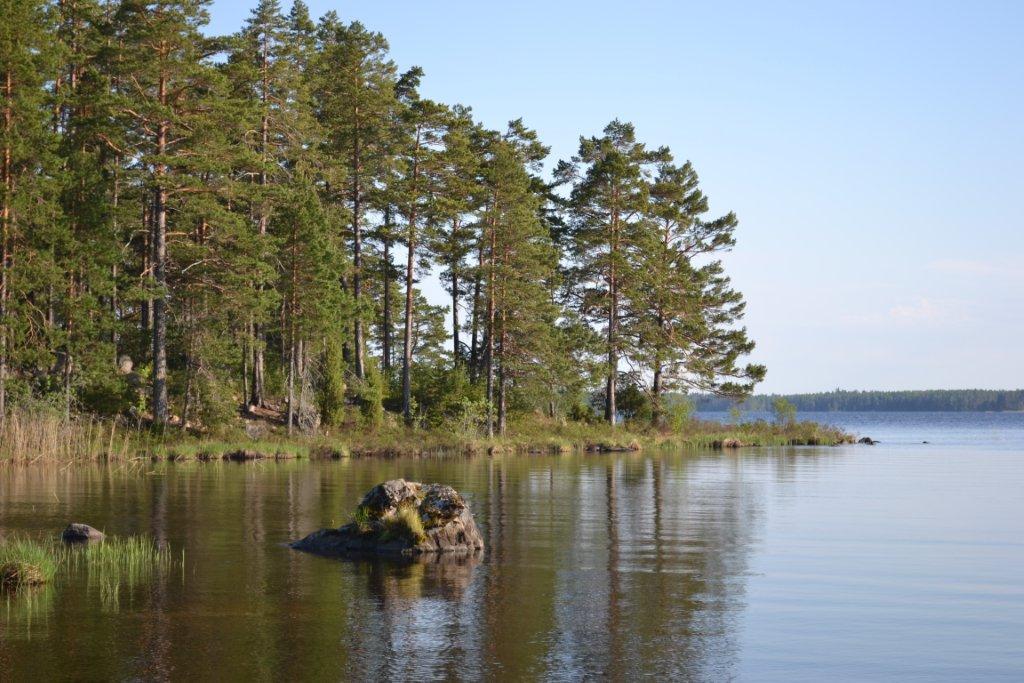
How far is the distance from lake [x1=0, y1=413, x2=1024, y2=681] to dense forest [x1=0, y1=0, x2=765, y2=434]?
637 inches

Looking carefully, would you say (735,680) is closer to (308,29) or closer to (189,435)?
(189,435)

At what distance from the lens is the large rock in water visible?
19.5 m

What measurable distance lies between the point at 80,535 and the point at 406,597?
8.13 metres

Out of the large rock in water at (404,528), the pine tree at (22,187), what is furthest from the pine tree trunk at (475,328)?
the large rock in water at (404,528)

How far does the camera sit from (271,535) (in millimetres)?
21469

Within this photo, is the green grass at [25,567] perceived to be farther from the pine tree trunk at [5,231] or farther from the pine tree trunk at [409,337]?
the pine tree trunk at [409,337]

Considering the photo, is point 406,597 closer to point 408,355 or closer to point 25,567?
point 25,567

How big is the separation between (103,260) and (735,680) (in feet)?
132

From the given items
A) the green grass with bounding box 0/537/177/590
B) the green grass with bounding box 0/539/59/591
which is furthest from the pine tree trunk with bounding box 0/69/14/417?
the green grass with bounding box 0/539/59/591

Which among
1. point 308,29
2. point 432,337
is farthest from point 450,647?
point 432,337

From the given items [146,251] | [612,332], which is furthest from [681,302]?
[146,251]

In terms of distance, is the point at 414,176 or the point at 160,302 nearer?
the point at 160,302

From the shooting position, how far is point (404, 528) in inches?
777

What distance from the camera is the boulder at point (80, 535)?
65.0ft
